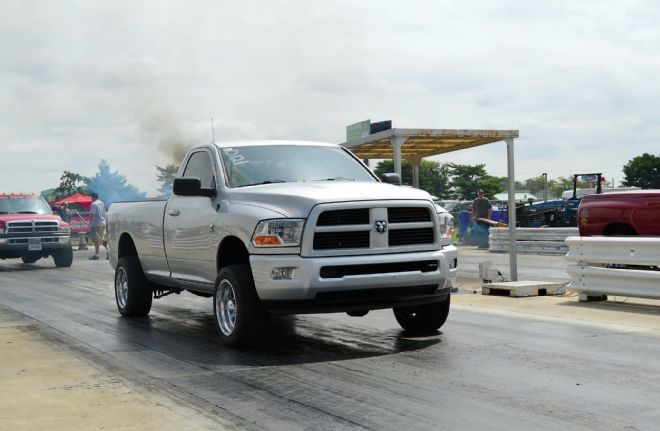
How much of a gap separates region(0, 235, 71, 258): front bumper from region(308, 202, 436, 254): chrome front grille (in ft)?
55.6

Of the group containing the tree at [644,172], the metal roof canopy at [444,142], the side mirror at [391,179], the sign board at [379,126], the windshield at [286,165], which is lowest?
the side mirror at [391,179]

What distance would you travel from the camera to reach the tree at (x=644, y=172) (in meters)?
97.4

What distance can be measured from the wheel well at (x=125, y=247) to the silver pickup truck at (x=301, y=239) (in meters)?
1.83

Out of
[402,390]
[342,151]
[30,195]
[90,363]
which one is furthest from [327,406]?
[30,195]

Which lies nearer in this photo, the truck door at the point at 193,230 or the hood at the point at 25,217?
the truck door at the point at 193,230

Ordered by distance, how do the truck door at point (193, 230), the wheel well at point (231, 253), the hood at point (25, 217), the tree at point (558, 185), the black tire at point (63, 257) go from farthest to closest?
the tree at point (558, 185) < the black tire at point (63, 257) < the hood at point (25, 217) < the truck door at point (193, 230) < the wheel well at point (231, 253)

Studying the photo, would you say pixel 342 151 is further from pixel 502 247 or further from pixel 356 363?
pixel 502 247

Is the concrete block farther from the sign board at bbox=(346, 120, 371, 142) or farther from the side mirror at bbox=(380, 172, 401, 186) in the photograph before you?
the sign board at bbox=(346, 120, 371, 142)

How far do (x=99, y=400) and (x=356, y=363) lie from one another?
2.16m

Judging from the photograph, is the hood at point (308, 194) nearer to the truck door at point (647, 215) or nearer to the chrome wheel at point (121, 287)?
the chrome wheel at point (121, 287)

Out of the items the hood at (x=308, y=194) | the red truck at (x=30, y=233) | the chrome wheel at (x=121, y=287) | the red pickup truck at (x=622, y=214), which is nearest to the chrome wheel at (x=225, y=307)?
the hood at (x=308, y=194)

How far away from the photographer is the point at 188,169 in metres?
9.48

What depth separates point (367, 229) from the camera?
23.9 feet

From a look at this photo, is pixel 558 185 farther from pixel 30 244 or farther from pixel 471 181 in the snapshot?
pixel 30 244
